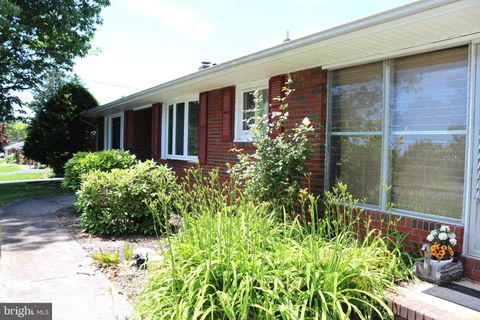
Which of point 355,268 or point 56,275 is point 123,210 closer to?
point 56,275

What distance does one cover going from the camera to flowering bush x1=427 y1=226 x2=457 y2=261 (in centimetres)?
349

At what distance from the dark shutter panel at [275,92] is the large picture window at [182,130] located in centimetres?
302

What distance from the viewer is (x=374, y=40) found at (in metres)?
3.93

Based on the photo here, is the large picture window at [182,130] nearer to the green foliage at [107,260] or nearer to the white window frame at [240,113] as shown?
the white window frame at [240,113]

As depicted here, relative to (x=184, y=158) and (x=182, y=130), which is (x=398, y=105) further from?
Answer: (x=182, y=130)

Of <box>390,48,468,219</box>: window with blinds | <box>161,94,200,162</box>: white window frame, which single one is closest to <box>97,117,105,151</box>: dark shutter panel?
<box>161,94,200,162</box>: white window frame

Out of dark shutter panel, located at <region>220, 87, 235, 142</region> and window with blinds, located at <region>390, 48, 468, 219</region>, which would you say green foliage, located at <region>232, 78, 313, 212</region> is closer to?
window with blinds, located at <region>390, 48, 468, 219</region>

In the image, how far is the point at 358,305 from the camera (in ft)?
9.93

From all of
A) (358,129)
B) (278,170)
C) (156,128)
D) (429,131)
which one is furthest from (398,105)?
(156,128)

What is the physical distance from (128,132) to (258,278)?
10708 millimetres

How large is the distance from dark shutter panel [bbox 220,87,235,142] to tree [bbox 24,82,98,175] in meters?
10.5

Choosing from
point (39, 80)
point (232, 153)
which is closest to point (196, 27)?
point (39, 80)

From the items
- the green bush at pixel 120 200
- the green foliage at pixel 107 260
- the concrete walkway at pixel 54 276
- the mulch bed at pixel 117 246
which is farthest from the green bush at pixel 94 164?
the green foliage at pixel 107 260

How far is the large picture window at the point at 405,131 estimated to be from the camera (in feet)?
12.5
